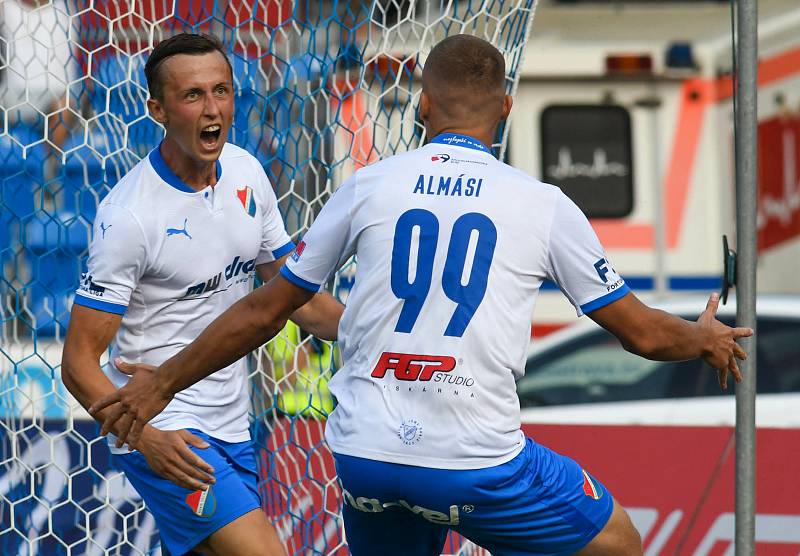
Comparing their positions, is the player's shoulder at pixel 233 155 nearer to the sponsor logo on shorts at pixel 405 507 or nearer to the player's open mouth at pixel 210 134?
the player's open mouth at pixel 210 134

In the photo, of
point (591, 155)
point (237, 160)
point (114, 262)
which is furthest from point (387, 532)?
A: point (591, 155)

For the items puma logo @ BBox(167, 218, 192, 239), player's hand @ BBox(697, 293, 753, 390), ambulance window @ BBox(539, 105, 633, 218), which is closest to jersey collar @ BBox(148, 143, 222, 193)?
puma logo @ BBox(167, 218, 192, 239)

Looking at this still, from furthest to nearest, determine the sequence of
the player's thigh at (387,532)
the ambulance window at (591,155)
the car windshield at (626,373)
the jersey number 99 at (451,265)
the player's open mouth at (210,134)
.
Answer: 1. the ambulance window at (591,155)
2. the car windshield at (626,373)
3. the player's open mouth at (210,134)
4. the player's thigh at (387,532)
5. the jersey number 99 at (451,265)

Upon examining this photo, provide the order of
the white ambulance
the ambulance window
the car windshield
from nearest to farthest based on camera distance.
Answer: the car windshield, the white ambulance, the ambulance window

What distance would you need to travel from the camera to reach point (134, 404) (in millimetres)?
3139

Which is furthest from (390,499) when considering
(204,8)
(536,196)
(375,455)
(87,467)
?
(204,8)

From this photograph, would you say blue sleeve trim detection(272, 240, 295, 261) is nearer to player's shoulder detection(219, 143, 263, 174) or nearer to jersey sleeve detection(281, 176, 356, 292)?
player's shoulder detection(219, 143, 263, 174)

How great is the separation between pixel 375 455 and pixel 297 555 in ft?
6.17

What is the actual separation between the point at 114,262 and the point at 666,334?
1507 millimetres

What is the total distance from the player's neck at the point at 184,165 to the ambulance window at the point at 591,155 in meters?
4.95

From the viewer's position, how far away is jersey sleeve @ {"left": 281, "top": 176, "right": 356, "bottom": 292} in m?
2.99

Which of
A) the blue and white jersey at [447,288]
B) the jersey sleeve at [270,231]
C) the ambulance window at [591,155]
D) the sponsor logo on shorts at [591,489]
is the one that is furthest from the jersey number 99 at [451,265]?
the ambulance window at [591,155]

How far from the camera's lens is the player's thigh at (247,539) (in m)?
3.39

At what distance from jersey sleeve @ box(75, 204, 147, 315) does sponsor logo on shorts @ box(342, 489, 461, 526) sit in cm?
89
